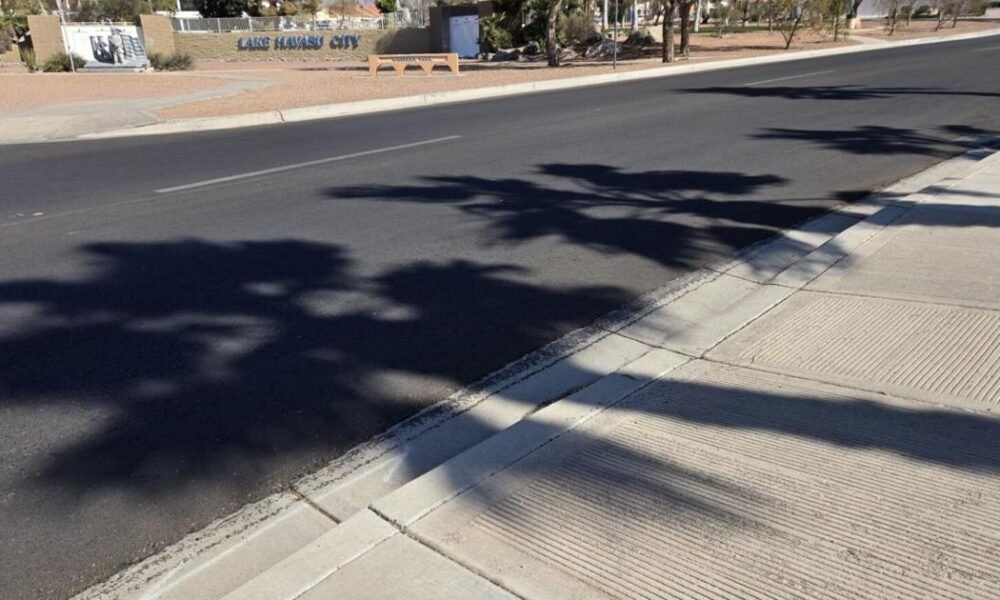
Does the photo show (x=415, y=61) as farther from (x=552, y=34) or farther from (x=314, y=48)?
(x=314, y=48)

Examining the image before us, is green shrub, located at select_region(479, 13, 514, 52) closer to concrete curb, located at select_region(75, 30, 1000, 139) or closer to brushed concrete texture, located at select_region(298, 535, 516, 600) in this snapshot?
concrete curb, located at select_region(75, 30, 1000, 139)

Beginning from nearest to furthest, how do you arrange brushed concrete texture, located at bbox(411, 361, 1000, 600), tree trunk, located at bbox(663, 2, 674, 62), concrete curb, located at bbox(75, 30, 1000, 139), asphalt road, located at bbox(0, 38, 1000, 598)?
brushed concrete texture, located at bbox(411, 361, 1000, 600) → asphalt road, located at bbox(0, 38, 1000, 598) → concrete curb, located at bbox(75, 30, 1000, 139) → tree trunk, located at bbox(663, 2, 674, 62)

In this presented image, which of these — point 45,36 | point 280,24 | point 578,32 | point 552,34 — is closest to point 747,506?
point 552,34

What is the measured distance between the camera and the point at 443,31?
46.4 meters

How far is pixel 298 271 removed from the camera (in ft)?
21.7

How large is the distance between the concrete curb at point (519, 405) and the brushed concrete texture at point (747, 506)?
0.24 metres

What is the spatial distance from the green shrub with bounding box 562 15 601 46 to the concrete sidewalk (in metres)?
40.6

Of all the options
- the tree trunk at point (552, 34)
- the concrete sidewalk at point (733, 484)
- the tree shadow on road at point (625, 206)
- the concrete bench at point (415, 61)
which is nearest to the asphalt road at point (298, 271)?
the tree shadow on road at point (625, 206)

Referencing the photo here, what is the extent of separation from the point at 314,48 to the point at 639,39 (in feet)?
60.9

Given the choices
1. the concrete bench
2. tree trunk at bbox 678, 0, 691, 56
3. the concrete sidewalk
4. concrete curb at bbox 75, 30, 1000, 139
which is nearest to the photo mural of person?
the concrete bench

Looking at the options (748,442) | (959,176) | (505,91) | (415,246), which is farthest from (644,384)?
(505,91)

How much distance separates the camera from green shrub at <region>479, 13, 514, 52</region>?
147 feet

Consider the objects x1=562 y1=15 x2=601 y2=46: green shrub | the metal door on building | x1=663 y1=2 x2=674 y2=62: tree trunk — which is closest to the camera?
x1=663 y1=2 x2=674 y2=62: tree trunk

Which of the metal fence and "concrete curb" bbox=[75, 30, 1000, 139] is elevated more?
the metal fence
